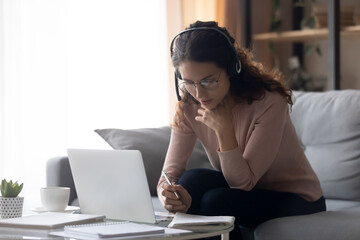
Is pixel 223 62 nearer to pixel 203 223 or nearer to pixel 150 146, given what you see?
pixel 203 223

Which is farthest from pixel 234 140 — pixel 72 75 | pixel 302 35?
pixel 302 35

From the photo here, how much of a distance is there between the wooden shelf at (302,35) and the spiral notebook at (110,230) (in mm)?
2561

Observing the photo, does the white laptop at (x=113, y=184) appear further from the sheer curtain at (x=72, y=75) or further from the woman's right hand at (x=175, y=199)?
the sheer curtain at (x=72, y=75)

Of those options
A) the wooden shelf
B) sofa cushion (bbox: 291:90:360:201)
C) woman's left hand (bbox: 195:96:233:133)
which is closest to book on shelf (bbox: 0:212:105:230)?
woman's left hand (bbox: 195:96:233:133)

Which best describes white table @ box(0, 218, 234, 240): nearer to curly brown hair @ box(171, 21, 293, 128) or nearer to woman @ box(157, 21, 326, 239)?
woman @ box(157, 21, 326, 239)

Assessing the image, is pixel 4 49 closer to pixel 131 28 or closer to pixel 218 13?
pixel 131 28

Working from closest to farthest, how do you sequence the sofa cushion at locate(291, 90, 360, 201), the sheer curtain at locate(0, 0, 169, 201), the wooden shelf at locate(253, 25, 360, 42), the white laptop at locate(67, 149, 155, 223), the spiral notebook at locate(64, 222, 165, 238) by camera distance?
the spiral notebook at locate(64, 222, 165, 238) → the white laptop at locate(67, 149, 155, 223) → the sofa cushion at locate(291, 90, 360, 201) → the sheer curtain at locate(0, 0, 169, 201) → the wooden shelf at locate(253, 25, 360, 42)

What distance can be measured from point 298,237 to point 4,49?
178 centimetres

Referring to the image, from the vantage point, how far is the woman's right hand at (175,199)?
5.10ft

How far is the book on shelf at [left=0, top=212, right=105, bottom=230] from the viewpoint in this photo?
1352mm

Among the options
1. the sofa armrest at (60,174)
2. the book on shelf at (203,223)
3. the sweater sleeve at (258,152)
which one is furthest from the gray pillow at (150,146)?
the book on shelf at (203,223)

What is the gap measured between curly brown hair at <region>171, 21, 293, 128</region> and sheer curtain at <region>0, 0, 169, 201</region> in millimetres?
1260

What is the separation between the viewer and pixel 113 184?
4.96 feet

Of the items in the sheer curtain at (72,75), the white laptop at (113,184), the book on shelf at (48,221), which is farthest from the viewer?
the sheer curtain at (72,75)
